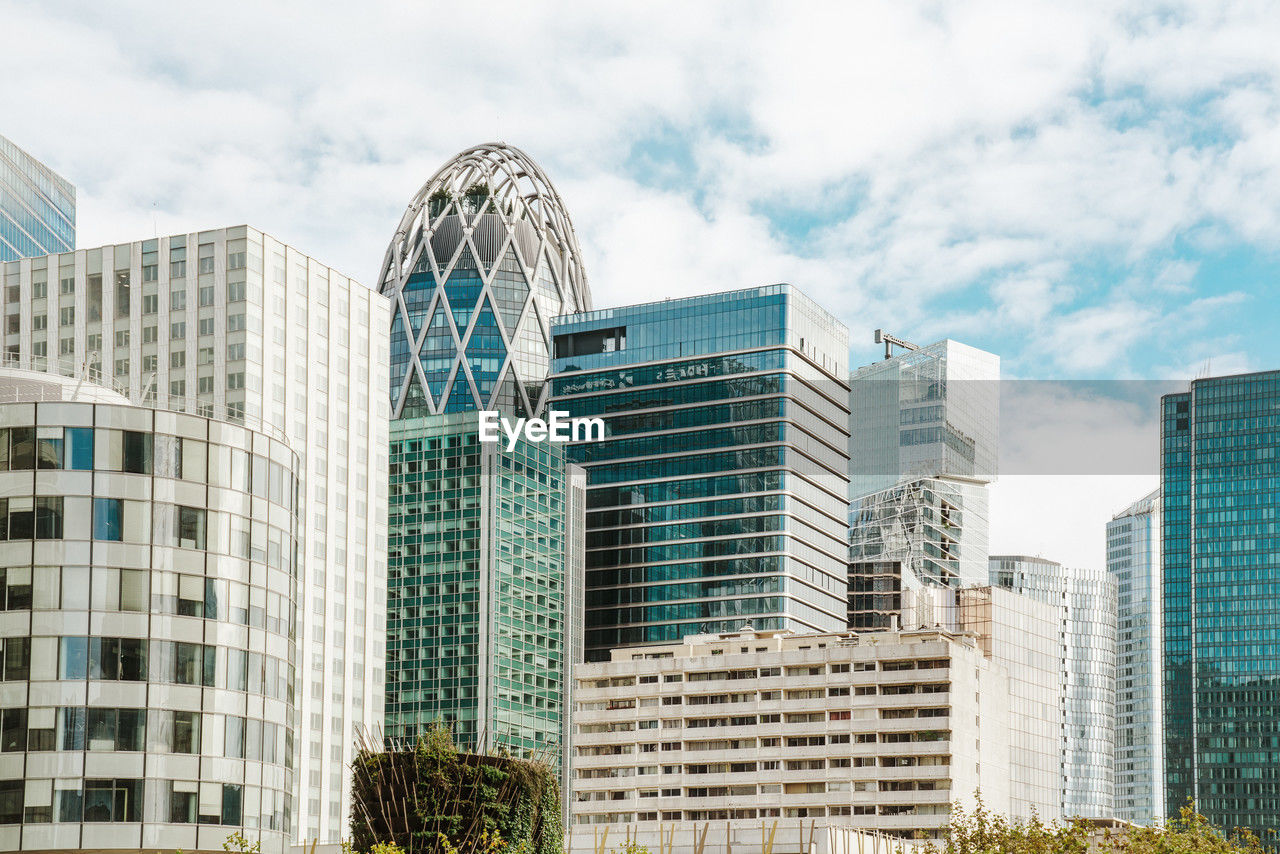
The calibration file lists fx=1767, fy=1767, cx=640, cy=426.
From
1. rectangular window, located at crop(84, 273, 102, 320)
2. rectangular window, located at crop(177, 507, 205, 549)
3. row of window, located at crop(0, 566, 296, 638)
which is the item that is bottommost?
row of window, located at crop(0, 566, 296, 638)

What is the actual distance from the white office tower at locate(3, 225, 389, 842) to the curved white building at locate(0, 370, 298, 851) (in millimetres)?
68895

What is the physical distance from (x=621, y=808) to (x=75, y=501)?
4751 inches

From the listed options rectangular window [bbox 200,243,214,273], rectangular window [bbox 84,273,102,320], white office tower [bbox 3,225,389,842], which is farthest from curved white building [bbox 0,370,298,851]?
rectangular window [bbox 84,273,102,320]

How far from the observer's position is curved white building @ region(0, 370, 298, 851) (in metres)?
83.9

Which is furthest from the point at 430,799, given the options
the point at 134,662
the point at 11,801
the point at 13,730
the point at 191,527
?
the point at 13,730

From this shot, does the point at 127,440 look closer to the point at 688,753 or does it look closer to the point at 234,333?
the point at 234,333

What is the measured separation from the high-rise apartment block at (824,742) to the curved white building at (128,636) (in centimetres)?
10056

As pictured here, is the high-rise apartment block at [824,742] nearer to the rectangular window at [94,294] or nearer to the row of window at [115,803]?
the rectangular window at [94,294]

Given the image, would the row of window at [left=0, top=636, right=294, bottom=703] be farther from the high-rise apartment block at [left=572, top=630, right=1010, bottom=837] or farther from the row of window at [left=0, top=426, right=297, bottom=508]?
the high-rise apartment block at [left=572, top=630, right=1010, bottom=837]

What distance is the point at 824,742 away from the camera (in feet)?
629

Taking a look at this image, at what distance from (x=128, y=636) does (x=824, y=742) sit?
384ft

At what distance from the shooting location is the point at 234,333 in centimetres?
16312

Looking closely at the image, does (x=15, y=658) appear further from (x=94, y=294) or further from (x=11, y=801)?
(x=94, y=294)

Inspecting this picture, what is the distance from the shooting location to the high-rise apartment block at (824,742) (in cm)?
18675
